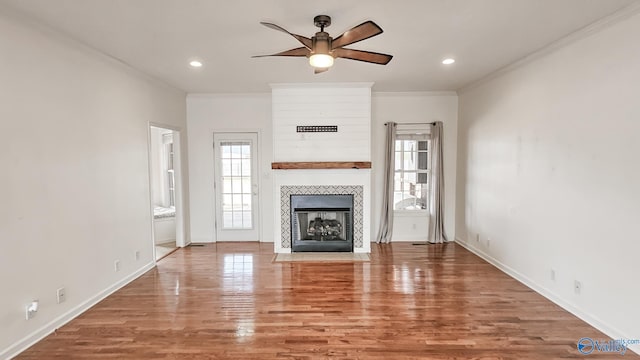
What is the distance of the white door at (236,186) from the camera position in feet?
19.6

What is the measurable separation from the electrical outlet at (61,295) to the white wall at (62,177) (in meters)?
0.04

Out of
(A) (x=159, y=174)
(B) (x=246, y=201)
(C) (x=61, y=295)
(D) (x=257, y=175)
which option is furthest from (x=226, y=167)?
(C) (x=61, y=295)

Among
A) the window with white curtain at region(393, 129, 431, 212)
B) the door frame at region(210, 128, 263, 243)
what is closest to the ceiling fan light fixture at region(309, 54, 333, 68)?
the door frame at region(210, 128, 263, 243)

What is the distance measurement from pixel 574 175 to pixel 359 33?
98.8 inches

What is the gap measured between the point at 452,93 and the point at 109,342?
19.6ft

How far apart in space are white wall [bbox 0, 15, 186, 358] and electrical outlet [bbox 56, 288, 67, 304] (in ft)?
0.14

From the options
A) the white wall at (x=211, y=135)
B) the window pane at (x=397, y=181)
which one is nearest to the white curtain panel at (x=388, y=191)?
the window pane at (x=397, y=181)

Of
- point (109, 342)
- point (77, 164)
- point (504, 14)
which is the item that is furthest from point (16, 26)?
point (504, 14)

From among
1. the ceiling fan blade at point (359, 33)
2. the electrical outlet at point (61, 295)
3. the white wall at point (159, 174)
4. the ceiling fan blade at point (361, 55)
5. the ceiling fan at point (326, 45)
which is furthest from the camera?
the white wall at point (159, 174)

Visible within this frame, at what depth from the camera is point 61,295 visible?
300cm

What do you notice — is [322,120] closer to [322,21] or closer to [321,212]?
[321,212]

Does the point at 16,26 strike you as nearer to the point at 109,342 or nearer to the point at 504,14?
the point at 109,342

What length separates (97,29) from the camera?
2.95 meters

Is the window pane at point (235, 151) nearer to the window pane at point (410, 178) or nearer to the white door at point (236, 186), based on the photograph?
the white door at point (236, 186)
